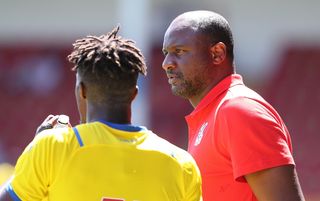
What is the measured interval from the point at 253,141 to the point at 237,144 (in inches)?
2.3

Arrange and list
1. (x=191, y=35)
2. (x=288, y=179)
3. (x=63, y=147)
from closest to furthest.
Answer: (x=63, y=147) < (x=288, y=179) < (x=191, y=35)

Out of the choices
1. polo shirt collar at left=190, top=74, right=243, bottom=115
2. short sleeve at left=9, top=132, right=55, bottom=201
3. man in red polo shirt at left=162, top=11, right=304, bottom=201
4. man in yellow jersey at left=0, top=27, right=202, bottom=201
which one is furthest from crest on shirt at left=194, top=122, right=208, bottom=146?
short sleeve at left=9, top=132, right=55, bottom=201

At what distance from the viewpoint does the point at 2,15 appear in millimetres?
14695

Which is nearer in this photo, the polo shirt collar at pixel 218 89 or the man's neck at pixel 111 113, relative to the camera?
the man's neck at pixel 111 113

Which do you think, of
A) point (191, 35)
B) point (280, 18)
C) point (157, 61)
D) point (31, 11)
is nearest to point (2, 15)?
point (31, 11)

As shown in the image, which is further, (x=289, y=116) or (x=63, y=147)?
(x=289, y=116)

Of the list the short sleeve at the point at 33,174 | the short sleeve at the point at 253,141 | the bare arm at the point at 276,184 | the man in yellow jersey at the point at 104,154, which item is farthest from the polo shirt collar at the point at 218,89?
the short sleeve at the point at 33,174

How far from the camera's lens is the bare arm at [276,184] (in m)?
Answer: 3.16

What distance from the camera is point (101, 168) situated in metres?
2.76

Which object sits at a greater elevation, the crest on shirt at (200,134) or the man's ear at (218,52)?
the man's ear at (218,52)

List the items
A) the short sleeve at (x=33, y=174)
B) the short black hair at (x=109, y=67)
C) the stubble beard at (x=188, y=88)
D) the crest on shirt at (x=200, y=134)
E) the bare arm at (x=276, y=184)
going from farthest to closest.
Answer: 1. the stubble beard at (x=188, y=88)
2. the crest on shirt at (x=200, y=134)
3. the bare arm at (x=276, y=184)
4. the short black hair at (x=109, y=67)
5. the short sleeve at (x=33, y=174)

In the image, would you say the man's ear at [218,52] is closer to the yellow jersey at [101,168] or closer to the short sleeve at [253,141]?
the short sleeve at [253,141]

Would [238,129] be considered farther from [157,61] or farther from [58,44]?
[58,44]

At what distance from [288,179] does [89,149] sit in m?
0.82
